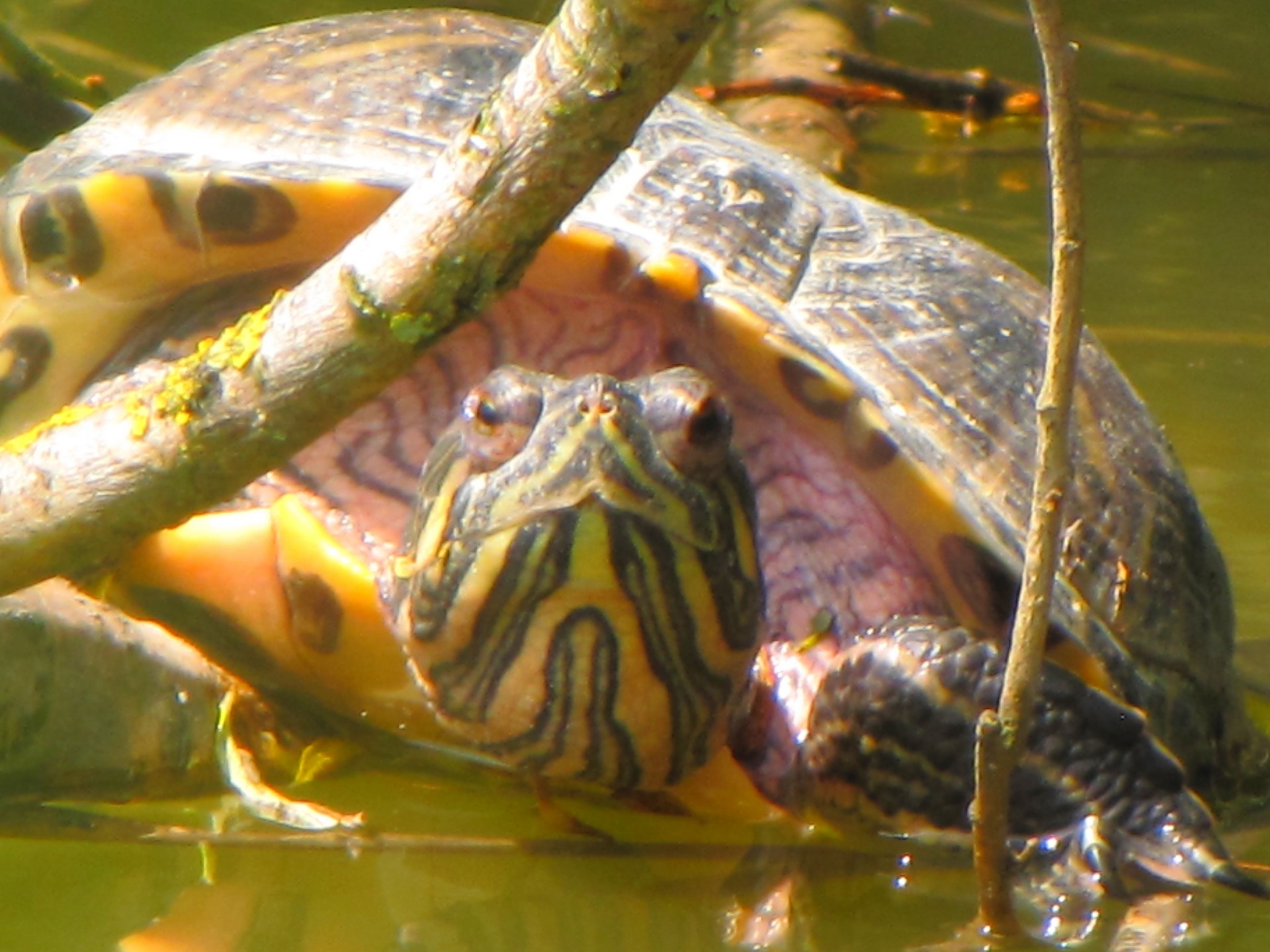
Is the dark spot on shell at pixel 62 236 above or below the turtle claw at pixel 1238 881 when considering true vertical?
above

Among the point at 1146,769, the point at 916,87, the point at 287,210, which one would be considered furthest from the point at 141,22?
the point at 1146,769

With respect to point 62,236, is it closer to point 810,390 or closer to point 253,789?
point 253,789

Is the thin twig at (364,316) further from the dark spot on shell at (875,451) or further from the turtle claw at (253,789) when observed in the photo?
the dark spot on shell at (875,451)

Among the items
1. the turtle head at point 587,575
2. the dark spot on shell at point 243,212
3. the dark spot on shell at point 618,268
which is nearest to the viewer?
the turtle head at point 587,575

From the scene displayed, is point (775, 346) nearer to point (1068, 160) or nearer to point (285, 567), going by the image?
point (285, 567)

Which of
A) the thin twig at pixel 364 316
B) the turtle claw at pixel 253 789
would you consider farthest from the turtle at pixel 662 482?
the thin twig at pixel 364 316

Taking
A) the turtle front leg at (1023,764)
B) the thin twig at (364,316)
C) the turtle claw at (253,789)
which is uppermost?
the thin twig at (364,316)

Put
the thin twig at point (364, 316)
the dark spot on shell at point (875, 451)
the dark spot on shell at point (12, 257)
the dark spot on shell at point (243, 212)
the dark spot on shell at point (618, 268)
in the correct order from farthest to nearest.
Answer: the dark spot on shell at point (12, 257)
the dark spot on shell at point (243, 212)
the dark spot on shell at point (618, 268)
the dark spot on shell at point (875, 451)
the thin twig at point (364, 316)

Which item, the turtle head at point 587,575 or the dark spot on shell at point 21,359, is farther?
the dark spot on shell at point 21,359
